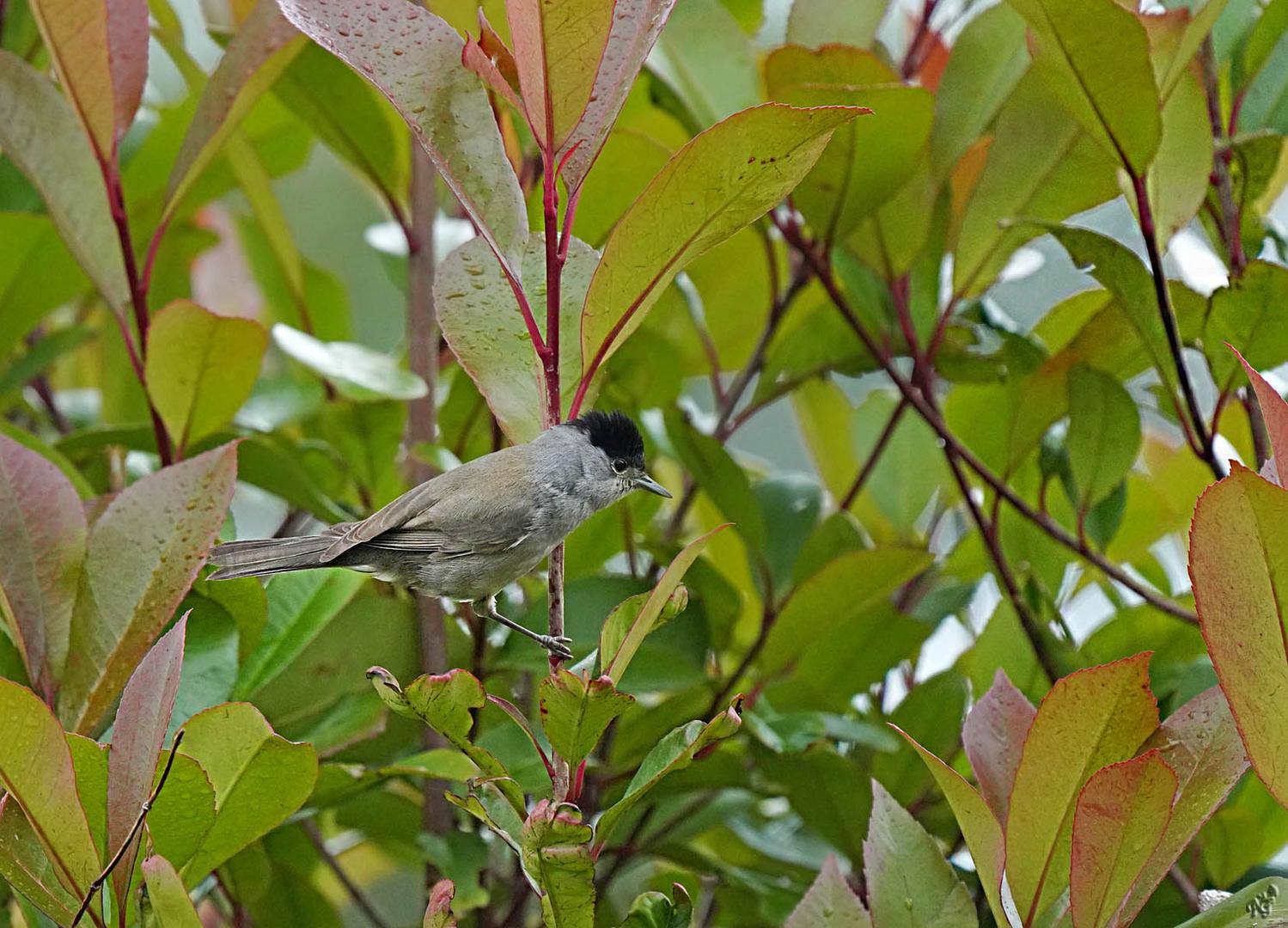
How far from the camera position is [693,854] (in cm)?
141

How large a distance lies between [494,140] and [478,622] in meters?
0.61

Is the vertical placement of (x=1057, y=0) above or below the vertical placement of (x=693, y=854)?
above

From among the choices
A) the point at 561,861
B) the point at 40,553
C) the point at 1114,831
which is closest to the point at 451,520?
the point at 40,553

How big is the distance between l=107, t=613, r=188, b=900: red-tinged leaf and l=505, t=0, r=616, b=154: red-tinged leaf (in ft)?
1.29

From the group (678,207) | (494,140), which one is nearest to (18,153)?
(494,140)

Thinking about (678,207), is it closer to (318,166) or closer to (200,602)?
(200,602)

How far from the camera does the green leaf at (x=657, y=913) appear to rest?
2.67ft

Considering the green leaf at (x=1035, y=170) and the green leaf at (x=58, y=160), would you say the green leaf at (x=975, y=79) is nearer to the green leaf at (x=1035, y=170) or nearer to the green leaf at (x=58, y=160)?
the green leaf at (x=1035, y=170)

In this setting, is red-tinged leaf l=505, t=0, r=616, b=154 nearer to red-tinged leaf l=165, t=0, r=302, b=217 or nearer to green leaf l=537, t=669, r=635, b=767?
green leaf l=537, t=669, r=635, b=767

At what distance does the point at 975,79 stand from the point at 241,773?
3.30 ft

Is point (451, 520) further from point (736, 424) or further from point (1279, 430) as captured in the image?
point (1279, 430)

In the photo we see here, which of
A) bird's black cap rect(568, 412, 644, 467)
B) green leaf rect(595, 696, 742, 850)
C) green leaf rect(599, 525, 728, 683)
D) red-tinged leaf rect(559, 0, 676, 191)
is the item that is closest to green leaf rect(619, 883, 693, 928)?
green leaf rect(595, 696, 742, 850)

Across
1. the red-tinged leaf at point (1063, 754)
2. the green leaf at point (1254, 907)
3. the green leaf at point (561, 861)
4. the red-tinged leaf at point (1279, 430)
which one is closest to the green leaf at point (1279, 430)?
the red-tinged leaf at point (1279, 430)

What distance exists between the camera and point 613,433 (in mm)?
1318
